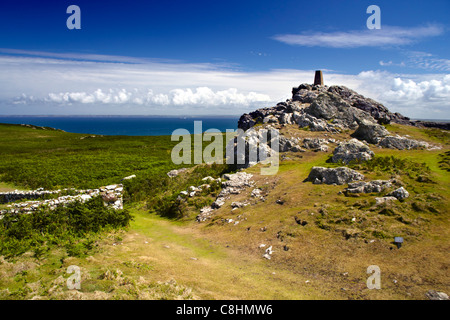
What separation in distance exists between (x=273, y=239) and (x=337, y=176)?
9.39m

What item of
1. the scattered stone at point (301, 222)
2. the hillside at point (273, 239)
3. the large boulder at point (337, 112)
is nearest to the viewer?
the hillside at point (273, 239)

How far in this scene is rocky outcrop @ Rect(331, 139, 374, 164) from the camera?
80.7 feet

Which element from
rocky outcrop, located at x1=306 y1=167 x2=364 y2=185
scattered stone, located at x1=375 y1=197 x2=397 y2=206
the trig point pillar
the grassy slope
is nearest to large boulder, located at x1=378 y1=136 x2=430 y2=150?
the grassy slope

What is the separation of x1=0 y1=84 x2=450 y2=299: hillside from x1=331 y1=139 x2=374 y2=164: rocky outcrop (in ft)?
0.37

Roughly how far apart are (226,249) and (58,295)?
913cm

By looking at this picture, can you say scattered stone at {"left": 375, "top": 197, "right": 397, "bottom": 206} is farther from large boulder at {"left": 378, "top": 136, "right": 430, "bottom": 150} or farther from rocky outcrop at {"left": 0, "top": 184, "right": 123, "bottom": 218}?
rocky outcrop at {"left": 0, "top": 184, "right": 123, "bottom": 218}

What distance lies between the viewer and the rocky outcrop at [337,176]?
66.7ft

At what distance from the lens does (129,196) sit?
27922 mm

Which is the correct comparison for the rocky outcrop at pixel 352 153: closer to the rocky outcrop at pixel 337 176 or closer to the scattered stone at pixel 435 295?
the rocky outcrop at pixel 337 176

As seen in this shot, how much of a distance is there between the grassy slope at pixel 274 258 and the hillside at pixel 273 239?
0.06m

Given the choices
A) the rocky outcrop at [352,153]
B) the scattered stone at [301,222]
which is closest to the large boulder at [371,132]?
the rocky outcrop at [352,153]

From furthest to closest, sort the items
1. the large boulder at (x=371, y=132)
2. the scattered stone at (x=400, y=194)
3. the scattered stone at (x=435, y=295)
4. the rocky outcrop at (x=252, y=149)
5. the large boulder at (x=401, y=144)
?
the large boulder at (x=371, y=132) → the large boulder at (x=401, y=144) → the rocky outcrop at (x=252, y=149) → the scattered stone at (x=400, y=194) → the scattered stone at (x=435, y=295)
